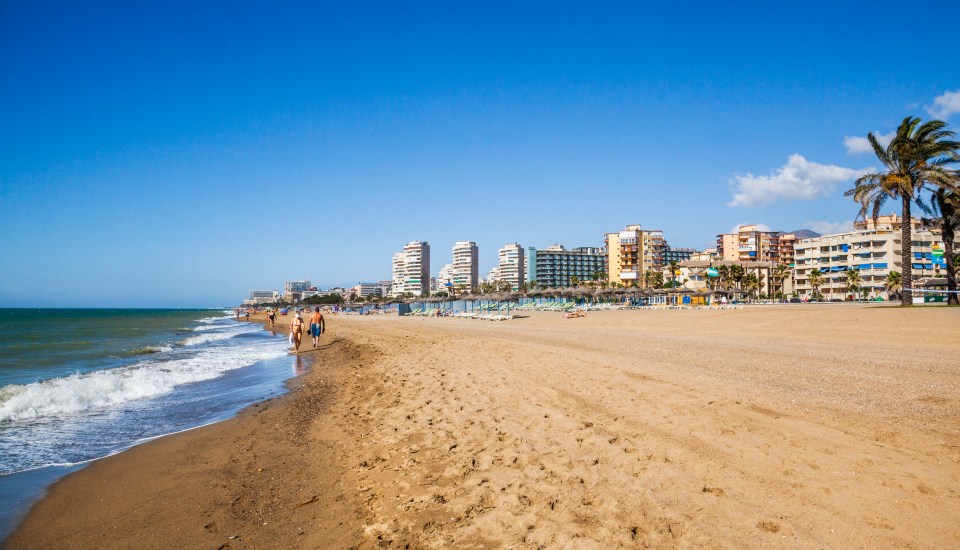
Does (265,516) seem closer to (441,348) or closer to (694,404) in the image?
(694,404)

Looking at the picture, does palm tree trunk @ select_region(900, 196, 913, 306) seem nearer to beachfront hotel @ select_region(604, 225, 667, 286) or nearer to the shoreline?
the shoreline

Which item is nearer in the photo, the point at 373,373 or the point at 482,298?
the point at 373,373

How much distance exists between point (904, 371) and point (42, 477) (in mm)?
12945

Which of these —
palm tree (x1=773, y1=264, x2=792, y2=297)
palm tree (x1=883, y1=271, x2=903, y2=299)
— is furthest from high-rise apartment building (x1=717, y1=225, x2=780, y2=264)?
palm tree (x1=883, y1=271, x2=903, y2=299)

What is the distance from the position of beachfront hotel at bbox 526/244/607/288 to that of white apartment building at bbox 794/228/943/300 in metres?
71.7

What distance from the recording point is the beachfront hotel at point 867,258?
74.2 m

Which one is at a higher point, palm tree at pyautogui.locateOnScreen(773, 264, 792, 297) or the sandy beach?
palm tree at pyautogui.locateOnScreen(773, 264, 792, 297)

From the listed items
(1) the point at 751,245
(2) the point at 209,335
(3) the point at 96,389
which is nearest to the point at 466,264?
(1) the point at 751,245

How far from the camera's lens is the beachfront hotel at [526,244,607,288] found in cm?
15450

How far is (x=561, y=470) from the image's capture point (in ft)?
14.6

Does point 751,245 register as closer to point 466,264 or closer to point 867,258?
point 867,258

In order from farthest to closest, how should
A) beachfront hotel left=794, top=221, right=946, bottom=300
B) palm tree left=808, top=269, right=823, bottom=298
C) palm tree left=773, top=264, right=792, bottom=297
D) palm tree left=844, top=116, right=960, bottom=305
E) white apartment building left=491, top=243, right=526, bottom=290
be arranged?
white apartment building left=491, top=243, right=526, bottom=290
palm tree left=773, top=264, right=792, bottom=297
palm tree left=808, top=269, right=823, bottom=298
beachfront hotel left=794, top=221, right=946, bottom=300
palm tree left=844, top=116, right=960, bottom=305

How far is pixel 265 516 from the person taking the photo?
4211 millimetres

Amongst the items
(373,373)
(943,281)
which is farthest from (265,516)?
(943,281)
